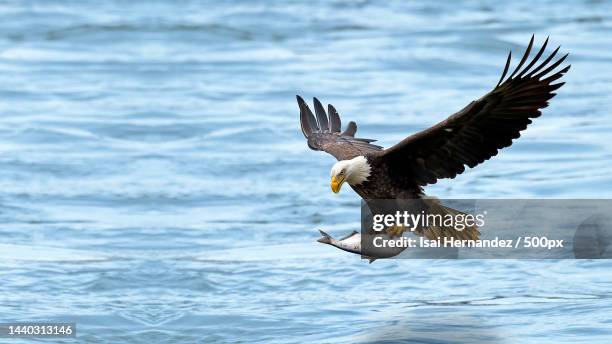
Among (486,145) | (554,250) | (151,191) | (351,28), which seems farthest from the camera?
(351,28)

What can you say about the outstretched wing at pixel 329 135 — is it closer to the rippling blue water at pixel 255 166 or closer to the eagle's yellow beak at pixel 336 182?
the eagle's yellow beak at pixel 336 182

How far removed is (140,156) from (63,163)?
87cm

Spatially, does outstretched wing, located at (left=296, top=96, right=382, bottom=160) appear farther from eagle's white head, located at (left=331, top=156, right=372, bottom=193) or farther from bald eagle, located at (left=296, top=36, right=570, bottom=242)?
eagle's white head, located at (left=331, top=156, right=372, bottom=193)

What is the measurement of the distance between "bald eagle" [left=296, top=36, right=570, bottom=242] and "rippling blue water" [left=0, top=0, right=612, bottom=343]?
1581 millimetres

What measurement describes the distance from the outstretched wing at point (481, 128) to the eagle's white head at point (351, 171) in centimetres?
15

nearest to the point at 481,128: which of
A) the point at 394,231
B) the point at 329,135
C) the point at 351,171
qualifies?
the point at 351,171

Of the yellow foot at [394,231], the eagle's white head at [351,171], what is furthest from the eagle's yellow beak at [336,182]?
the yellow foot at [394,231]

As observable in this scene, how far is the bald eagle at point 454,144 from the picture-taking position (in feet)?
26.8

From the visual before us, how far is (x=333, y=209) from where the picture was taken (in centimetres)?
1412

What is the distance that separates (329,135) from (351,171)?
1.39 m

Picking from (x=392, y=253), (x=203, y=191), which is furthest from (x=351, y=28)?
(x=392, y=253)

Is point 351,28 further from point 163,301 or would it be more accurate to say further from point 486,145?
point 486,145

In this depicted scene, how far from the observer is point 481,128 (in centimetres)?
834

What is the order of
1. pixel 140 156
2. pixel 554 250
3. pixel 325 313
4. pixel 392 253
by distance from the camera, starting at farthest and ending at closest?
pixel 140 156
pixel 554 250
pixel 325 313
pixel 392 253
